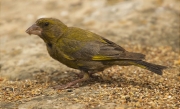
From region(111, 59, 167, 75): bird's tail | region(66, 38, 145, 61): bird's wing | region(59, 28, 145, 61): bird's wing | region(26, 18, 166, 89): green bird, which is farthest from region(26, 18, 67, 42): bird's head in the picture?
region(111, 59, 167, 75): bird's tail

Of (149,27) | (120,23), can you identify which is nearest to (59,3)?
(120,23)

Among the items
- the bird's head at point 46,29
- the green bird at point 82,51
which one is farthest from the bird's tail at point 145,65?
the bird's head at point 46,29

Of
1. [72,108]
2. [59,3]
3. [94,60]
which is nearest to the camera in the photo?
[72,108]

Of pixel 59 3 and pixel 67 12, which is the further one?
pixel 59 3

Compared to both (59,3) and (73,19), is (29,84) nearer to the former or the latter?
(73,19)

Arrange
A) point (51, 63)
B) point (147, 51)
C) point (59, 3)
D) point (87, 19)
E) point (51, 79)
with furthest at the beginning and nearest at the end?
point (59, 3) < point (87, 19) < point (147, 51) < point (51, 63) < point (51, 79)

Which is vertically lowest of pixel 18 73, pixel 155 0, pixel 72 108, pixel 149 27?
pixel 72 108

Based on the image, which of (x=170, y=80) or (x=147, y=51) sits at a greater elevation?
(x=147, y=51)
